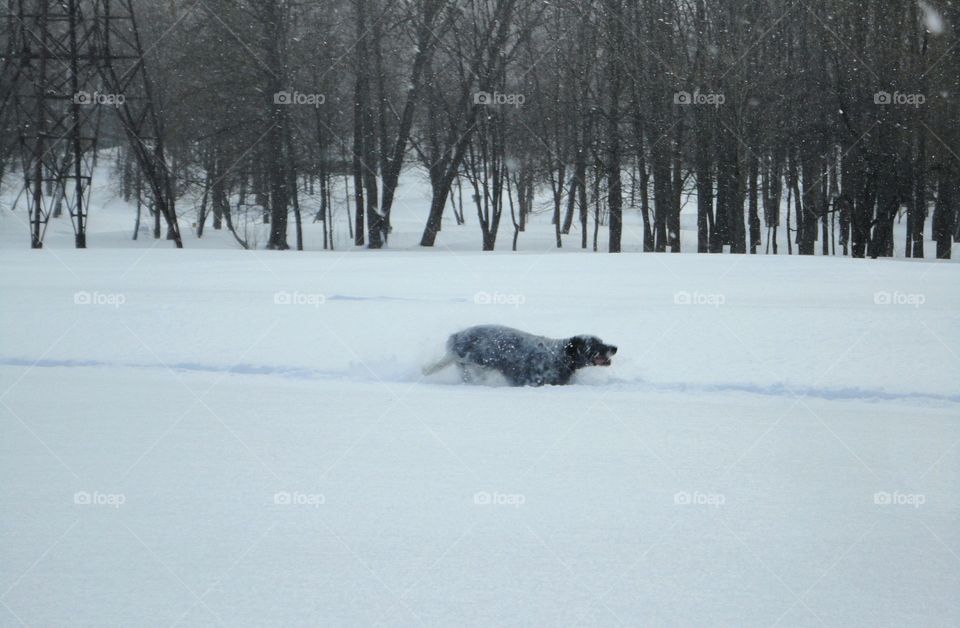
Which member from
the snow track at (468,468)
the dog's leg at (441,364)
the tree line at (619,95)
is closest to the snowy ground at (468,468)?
the snow track at (468,468)

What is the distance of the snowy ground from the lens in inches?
136

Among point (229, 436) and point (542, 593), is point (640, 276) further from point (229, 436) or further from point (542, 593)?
point (542, 593)

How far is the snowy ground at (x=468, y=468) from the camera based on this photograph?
3.46 metres

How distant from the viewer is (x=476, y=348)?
27.0ft

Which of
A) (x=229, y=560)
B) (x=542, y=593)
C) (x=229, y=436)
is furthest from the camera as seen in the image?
(x=229, y=436)

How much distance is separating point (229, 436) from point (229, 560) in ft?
6.94

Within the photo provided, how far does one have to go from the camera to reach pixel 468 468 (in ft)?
16.5

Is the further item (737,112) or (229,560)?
(737,112)

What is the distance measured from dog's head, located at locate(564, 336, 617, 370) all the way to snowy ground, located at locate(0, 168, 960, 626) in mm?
195

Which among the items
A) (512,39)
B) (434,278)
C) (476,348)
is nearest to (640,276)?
(434,278)

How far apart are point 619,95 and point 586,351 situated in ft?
89.9

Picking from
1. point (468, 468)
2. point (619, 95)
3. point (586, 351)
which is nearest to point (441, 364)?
point (586, 351)

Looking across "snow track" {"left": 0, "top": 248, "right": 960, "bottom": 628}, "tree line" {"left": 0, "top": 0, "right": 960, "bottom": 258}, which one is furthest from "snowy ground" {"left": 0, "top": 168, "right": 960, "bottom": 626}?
"tree line" {"left": 0, "top": 0, "right": 960, "bottom": 258}

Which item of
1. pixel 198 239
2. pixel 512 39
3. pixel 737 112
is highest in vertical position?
pixel 512 39
